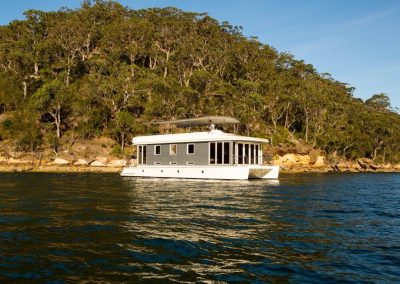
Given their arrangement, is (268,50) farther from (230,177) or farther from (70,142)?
(230,177)

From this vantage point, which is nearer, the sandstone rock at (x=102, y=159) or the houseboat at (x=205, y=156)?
the houseboat at (x=205, y=156)

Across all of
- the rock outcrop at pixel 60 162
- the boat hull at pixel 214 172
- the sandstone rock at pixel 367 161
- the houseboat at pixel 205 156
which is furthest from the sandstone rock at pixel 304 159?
the rock outcrop at pixel 60 162

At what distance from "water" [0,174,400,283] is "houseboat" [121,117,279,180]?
45.8ft

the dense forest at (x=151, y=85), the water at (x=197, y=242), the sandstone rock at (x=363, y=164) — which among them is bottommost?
the water at (x=197, y=242)

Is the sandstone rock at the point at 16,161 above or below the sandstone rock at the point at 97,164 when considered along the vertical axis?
above

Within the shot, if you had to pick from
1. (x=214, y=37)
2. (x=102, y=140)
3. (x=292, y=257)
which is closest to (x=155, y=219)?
(x=292, y=257)

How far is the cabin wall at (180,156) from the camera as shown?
32312mm

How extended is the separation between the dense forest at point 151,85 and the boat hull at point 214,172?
26903mm

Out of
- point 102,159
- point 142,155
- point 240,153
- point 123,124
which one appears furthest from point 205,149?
point 123,124

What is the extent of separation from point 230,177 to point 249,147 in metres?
3.66

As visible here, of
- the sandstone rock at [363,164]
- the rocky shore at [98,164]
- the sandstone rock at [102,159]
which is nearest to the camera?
the rocky shore at [98,164]

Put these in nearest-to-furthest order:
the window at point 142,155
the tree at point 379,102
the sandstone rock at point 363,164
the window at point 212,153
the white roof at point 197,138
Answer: the white roof at point 197,138, the window at point 212,153, the window at point 142,155, the sandstone rock at point 363,164, the tree at point 379,102

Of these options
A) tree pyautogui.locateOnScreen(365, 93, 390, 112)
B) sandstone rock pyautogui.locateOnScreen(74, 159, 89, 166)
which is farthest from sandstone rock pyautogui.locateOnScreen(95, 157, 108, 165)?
tree pyautogui.locateOnScreen(365, 93, 390, 112)

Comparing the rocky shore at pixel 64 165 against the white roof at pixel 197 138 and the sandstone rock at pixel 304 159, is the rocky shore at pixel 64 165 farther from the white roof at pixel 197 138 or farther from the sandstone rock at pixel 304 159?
the sandstone rock at pixel 304 159
